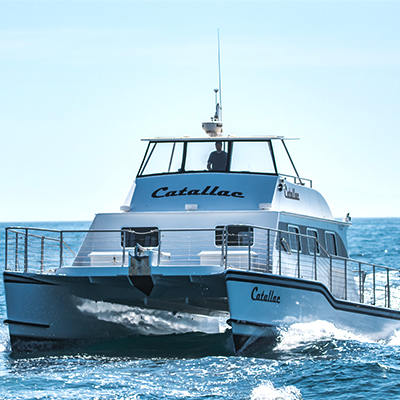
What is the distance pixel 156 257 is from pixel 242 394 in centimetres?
338

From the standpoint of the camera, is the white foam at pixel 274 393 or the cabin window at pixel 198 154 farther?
the cabin window at pixel 198 154

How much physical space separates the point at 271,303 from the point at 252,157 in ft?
→ 12.2

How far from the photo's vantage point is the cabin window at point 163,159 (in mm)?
14969

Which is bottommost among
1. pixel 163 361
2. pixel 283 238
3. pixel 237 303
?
pixel 163 361

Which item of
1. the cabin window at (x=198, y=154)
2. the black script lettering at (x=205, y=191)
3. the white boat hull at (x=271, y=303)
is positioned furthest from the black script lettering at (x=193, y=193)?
the white boat hull at (x=271, y=303)

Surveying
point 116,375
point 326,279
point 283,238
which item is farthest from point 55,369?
point 326,279

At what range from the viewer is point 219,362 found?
1200 centimetres

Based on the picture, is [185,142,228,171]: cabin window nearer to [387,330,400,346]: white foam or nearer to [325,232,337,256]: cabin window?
[325,232,337,256]: cabin window

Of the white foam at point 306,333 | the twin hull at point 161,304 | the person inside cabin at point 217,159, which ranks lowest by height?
the white foam at point 306,333

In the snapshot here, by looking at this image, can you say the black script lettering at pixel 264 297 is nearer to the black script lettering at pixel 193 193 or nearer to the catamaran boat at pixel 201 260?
the catamaran boat at pixel 201 260

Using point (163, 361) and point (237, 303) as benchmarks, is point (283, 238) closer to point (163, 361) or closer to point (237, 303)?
point (237, 303)

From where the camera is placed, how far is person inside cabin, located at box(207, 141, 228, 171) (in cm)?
1471

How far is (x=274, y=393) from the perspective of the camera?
32.6 ft

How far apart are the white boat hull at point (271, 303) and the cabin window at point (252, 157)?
295 centimetres
